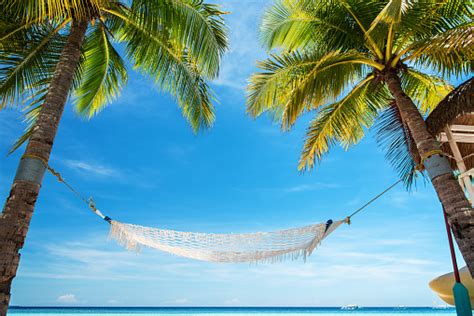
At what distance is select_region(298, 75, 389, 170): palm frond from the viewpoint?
4.00 metres

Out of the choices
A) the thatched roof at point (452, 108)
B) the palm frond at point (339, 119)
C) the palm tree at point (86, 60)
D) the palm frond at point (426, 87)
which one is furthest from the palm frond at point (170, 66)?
the palm frond at point (426, 87)

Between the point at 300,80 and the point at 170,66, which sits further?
the point at 300,80

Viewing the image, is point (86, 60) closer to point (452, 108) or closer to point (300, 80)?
point (300, 80)

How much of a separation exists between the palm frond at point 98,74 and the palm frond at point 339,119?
238 cm

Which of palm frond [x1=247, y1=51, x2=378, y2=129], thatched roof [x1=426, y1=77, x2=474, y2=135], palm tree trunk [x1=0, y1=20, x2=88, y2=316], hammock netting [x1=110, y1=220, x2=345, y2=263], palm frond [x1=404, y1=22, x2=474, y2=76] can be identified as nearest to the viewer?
palm tree trunk [x1=0, y1=20, x2=88, y2=316]

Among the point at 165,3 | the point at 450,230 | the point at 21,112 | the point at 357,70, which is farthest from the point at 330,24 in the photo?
the point at 21,112

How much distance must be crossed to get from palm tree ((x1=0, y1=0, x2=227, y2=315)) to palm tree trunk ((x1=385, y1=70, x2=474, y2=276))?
5.84 ft

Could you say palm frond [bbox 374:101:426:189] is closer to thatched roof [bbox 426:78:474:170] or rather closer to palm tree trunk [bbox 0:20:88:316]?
thatched roof [bbox 426:78:474:170]

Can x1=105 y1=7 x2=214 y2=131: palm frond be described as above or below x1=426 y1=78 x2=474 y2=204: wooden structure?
above

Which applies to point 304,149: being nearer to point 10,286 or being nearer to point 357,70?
point 357,70

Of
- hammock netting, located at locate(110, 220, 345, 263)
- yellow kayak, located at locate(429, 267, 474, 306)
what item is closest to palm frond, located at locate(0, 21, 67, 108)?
hammock netting, located at locate(110, 220, 345, 263)

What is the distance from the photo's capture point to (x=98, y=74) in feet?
14.0

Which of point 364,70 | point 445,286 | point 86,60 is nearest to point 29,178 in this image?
point 86,60

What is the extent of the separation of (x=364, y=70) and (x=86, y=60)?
323 cm
